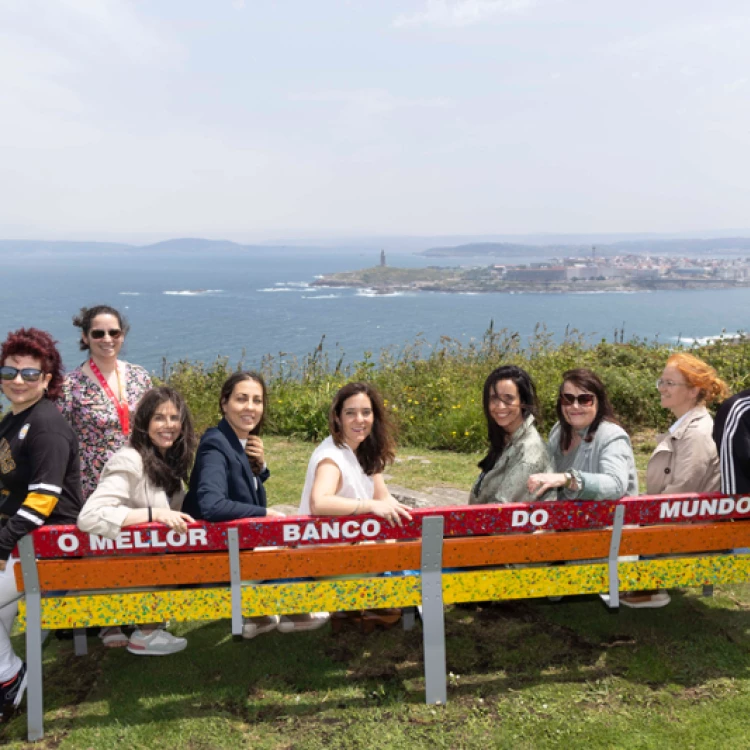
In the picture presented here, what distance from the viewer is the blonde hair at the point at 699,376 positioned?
165 inches

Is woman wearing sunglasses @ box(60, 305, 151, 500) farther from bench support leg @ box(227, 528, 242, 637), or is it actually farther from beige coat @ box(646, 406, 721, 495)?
beige coat @ box(646, 406, 721, 495)

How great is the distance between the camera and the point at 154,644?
13.2 feet

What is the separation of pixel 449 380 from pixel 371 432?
22.7ft

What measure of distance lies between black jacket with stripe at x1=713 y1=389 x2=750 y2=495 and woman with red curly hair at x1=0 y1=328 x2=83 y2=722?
3.44 meters

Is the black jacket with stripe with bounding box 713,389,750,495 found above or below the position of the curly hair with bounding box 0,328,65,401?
below

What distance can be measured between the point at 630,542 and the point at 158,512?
8.02 feet

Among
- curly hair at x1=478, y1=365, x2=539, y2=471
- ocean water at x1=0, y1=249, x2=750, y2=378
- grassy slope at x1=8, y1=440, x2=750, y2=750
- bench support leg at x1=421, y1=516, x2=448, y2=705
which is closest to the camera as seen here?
grassy slope at x1=8, y1=440, x2=750, y2=750

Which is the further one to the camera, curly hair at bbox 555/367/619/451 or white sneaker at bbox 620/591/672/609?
white sneaker at bbox 620/591/672/609

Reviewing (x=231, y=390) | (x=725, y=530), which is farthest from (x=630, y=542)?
(x=231, y=390)

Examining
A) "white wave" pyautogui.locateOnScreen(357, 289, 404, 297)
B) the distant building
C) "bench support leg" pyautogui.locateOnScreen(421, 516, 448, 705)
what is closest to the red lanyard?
"bench support leg" pyautogui.locateOnScreen(421, 516, 448, 705)

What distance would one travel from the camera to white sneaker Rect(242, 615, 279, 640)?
161 inches

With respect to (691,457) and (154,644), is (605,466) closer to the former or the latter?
(691,457)

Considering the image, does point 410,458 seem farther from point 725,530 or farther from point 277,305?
point 277,305

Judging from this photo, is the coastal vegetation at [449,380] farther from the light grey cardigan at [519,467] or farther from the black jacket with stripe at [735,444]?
the black jacket with stripe at [735,444]
